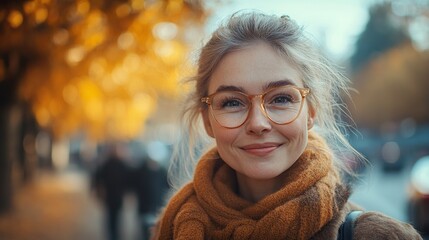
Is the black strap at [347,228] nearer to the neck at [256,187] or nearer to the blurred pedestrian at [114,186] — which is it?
the neck at [256,187]

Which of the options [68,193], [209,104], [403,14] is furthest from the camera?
[403,14]

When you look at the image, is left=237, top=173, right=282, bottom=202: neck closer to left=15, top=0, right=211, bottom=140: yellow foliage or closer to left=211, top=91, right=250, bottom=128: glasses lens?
left=211, top=91, right=250, bottom=128: glasses lens

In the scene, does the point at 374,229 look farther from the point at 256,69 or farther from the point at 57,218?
the point at 57,218

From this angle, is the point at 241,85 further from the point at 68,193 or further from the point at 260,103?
the point at 68,193

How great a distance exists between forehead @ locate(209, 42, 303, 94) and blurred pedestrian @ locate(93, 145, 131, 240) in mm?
7185

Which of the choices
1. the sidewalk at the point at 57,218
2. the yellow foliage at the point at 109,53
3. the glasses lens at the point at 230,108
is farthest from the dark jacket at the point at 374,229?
the sidewalk at the point at 57,218

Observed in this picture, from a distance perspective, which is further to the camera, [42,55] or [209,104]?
[42,55]

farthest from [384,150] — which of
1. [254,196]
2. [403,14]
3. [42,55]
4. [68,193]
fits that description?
[254,196]

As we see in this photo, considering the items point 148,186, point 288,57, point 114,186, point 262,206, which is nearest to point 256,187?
point 262,206

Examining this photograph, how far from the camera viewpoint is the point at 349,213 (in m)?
1.94

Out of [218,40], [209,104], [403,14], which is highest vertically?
[218,40]

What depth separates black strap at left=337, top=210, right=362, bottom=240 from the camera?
6.03 feet

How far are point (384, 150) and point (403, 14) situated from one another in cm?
863

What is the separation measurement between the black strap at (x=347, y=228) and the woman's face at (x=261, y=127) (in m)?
0.30
